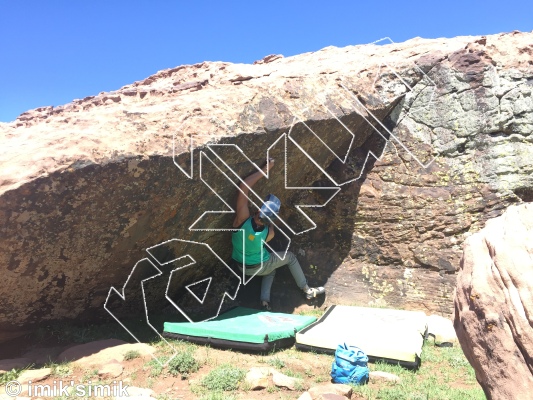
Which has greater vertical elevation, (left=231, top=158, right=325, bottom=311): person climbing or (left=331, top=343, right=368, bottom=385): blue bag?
(left=231, top=158, right=325, bottom=311): person climbing

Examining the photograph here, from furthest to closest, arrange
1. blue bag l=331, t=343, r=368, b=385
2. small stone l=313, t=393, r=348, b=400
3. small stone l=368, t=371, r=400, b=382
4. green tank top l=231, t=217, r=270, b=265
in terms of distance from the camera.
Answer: green tank top l=231, t=217, r=270, b=265 < small stone l=368, t=371, r=400, b=382 < blue bag l=331, t=343, r=368, b=385 < small stone l=313, t=393, r=348, b=400

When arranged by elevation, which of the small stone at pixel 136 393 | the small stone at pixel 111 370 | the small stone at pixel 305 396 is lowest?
the small stone at pixel 136 393

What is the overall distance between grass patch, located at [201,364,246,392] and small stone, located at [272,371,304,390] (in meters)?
0.30

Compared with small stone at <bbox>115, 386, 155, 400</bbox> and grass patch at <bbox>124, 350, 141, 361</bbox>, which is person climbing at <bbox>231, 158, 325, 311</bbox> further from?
small stone at <bbox>115, 386, 155, 400</bbox>

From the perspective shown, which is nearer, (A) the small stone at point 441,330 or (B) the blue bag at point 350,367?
(B) the blue bag at point 350,367

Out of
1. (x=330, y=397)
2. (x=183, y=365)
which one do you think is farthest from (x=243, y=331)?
(x=330, y=397)

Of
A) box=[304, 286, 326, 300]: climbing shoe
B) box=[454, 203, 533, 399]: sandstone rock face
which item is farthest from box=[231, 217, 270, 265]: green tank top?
box=[454, 203, 533, 399]: sandstone rock face

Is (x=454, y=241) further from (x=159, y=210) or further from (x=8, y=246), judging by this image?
(x=8, y=246)

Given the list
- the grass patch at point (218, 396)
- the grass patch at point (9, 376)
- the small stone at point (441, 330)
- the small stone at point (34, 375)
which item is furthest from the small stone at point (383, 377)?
the grass patch at point (9, 376)

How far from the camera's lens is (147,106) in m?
5.03

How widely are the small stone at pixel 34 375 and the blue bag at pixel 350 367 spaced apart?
95.2 inches

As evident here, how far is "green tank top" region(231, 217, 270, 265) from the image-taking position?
573cm

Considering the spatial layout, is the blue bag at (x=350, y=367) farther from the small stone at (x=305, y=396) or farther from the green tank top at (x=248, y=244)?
the green tank top at (x=248, y=244)

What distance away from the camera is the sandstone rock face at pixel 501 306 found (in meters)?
2.07
